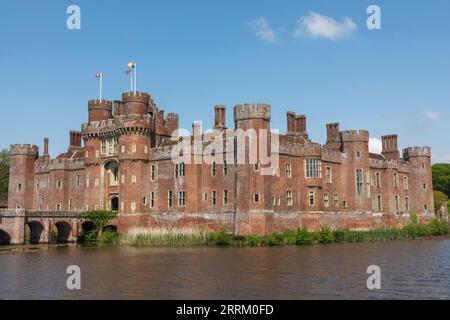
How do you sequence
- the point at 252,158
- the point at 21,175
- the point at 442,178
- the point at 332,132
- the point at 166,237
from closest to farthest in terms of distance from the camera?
the point at 252,158 → the point at 166,237 → the point at 332,132 → the point at 21,175 → the point at 442,178

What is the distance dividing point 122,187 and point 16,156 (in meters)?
17.8

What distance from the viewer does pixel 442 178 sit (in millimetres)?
99938

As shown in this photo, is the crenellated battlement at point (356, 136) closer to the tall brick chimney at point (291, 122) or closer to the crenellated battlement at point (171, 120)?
the tall brick chimney at point (291, 122)

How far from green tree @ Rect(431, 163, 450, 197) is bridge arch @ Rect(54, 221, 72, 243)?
70.0 m

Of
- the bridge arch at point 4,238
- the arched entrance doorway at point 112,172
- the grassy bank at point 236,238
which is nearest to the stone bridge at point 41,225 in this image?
the bridge arch at point 4,238

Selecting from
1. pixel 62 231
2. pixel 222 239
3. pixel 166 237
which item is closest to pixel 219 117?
pixel 166 237

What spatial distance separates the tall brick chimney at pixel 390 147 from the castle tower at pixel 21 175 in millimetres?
40796

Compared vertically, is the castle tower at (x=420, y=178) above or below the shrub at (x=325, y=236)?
above

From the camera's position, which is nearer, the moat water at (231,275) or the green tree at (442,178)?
the moat water at (231,275)

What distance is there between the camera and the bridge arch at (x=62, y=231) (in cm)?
5534

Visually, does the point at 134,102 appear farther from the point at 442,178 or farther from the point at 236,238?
the point at 442,178

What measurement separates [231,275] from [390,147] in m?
44.7

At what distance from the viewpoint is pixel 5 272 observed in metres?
27.2
